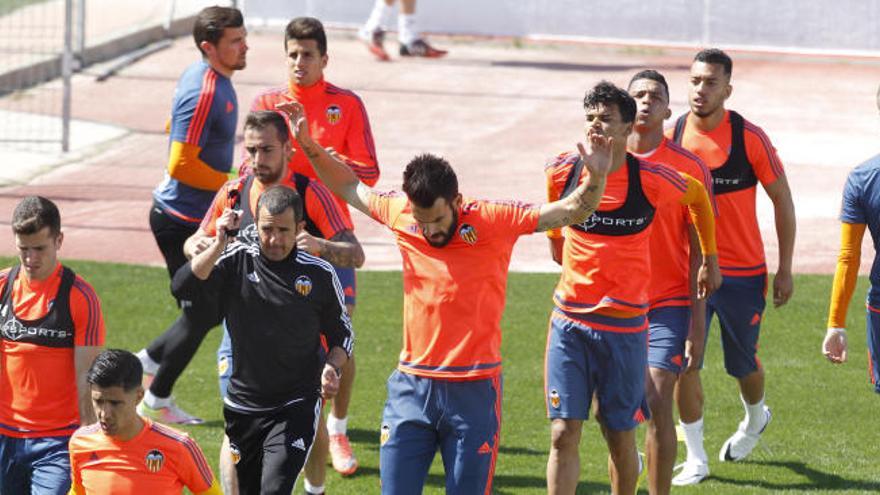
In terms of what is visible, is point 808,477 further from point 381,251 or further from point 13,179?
point 13,179

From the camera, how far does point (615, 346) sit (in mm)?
8469

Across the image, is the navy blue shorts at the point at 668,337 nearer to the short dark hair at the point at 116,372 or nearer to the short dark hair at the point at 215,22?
the short dark hair at the point at 116,372

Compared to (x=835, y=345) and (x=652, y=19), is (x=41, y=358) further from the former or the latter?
(x=652, y=19)

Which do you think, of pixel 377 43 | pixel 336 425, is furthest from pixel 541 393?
pixel 377 43

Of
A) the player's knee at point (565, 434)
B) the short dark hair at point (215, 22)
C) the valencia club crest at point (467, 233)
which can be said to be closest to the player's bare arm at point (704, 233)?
the player's knee at point (565, 434)

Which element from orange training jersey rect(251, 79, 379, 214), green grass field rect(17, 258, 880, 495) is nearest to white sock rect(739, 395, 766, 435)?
green grass field rect(17, 258, 880, 495)

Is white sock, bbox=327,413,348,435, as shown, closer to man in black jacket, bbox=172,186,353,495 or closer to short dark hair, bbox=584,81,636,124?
man in black jacket, bbox=172,186,353,495

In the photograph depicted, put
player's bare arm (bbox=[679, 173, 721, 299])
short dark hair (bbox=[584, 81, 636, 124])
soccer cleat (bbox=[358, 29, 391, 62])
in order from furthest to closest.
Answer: soccer cleat (bbox=[358, 29, 391, 62]) → player's bare arm (bbox=[679, 173, 721, 299]) → short dark hair (bbox=[584, 81, 636, 124])

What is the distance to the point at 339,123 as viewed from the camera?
32.7 ft

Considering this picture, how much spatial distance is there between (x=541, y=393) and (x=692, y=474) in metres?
1.89

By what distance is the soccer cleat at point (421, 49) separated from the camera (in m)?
23.4

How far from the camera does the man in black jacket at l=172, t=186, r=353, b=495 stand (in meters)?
7.82

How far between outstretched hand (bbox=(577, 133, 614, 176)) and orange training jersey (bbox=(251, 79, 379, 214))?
2.61m

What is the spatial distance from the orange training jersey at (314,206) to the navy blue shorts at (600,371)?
134 cm
